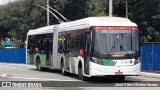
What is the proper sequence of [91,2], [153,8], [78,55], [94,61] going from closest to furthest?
1. [94,61]
2. [78,55]
3. [153,8]
4. [91,2]

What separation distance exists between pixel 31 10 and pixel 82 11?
28.2 feet

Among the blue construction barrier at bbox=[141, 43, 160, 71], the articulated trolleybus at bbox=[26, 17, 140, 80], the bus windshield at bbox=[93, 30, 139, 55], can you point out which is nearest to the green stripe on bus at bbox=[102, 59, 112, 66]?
the articulated trolleybus at bbox=[26, 17, 140, 80]

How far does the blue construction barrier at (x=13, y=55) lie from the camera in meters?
59.9

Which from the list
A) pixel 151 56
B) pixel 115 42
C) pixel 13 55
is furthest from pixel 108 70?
pixel 13 55

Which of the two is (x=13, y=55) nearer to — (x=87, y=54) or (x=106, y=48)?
(x=87, y=54)

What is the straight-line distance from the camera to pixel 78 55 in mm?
23234

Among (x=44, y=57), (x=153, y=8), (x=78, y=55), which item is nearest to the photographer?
(x=78, y=55)

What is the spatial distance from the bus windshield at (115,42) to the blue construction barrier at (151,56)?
8.47 metres

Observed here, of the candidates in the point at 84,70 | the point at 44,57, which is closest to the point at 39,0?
the point at 44,57

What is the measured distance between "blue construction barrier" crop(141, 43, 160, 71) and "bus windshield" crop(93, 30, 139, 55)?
333 inches

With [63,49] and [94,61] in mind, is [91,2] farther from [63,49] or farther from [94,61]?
[94,61]

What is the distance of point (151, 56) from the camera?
2953 cm

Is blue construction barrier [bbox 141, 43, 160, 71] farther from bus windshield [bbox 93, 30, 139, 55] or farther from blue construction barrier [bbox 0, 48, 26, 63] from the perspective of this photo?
blue construction barrier [bbox 0, 48, 26, 63]

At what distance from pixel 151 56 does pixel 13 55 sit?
36309 mm
